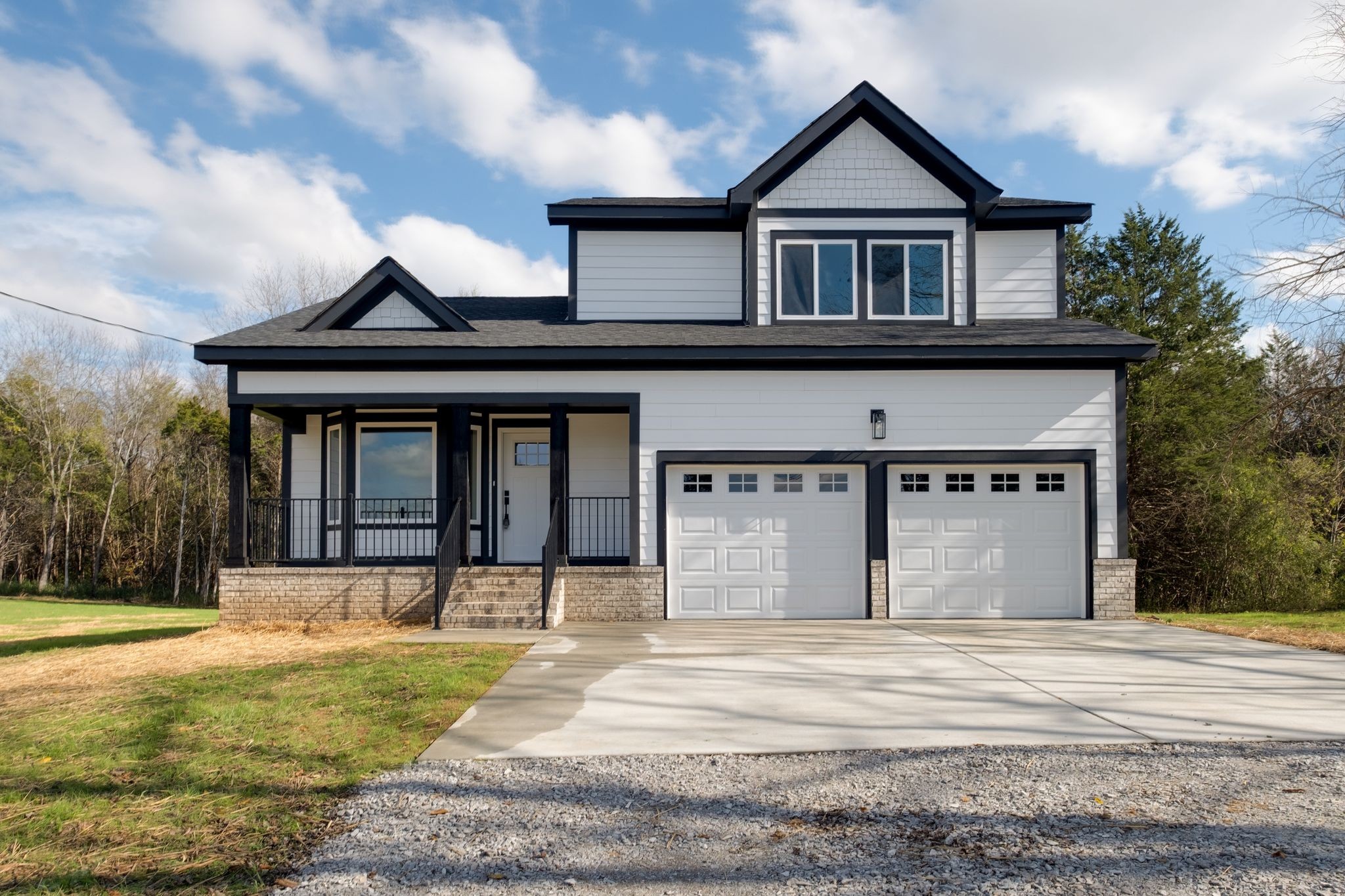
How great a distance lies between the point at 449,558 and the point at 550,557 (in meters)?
1.59

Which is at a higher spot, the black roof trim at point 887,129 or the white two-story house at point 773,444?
the black roof trim at point 887,129

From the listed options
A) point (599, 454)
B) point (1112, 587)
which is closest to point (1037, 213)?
point (1112, 587)

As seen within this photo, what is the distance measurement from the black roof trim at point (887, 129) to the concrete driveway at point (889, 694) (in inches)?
276

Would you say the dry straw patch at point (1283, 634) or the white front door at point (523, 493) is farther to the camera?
the white front door at point (523, 493)

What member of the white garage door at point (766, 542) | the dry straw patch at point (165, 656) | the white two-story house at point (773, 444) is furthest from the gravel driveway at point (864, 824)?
the white garage door at point (766, 542)

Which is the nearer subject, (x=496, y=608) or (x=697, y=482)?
(x=496, y=608)

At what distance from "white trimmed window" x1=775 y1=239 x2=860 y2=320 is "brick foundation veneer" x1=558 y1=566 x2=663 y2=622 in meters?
4.69

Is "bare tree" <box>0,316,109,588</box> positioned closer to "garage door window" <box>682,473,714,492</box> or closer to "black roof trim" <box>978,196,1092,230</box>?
"garage door window" <box>682,473,714,492</box>

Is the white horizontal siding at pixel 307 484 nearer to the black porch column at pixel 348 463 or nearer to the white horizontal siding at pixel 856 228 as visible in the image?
the black porch column at pixel 348 463

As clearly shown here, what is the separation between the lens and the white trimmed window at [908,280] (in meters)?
13.6

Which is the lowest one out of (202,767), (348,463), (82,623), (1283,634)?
(82,623)

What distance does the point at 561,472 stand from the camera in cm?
1263

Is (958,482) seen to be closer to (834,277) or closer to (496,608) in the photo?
(834,277)

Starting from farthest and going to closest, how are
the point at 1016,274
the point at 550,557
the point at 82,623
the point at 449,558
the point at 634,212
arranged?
the point at 82,623 < the point at 1016,274 < the point at 634,212 < the point at 449,558 < the point at 550,557
